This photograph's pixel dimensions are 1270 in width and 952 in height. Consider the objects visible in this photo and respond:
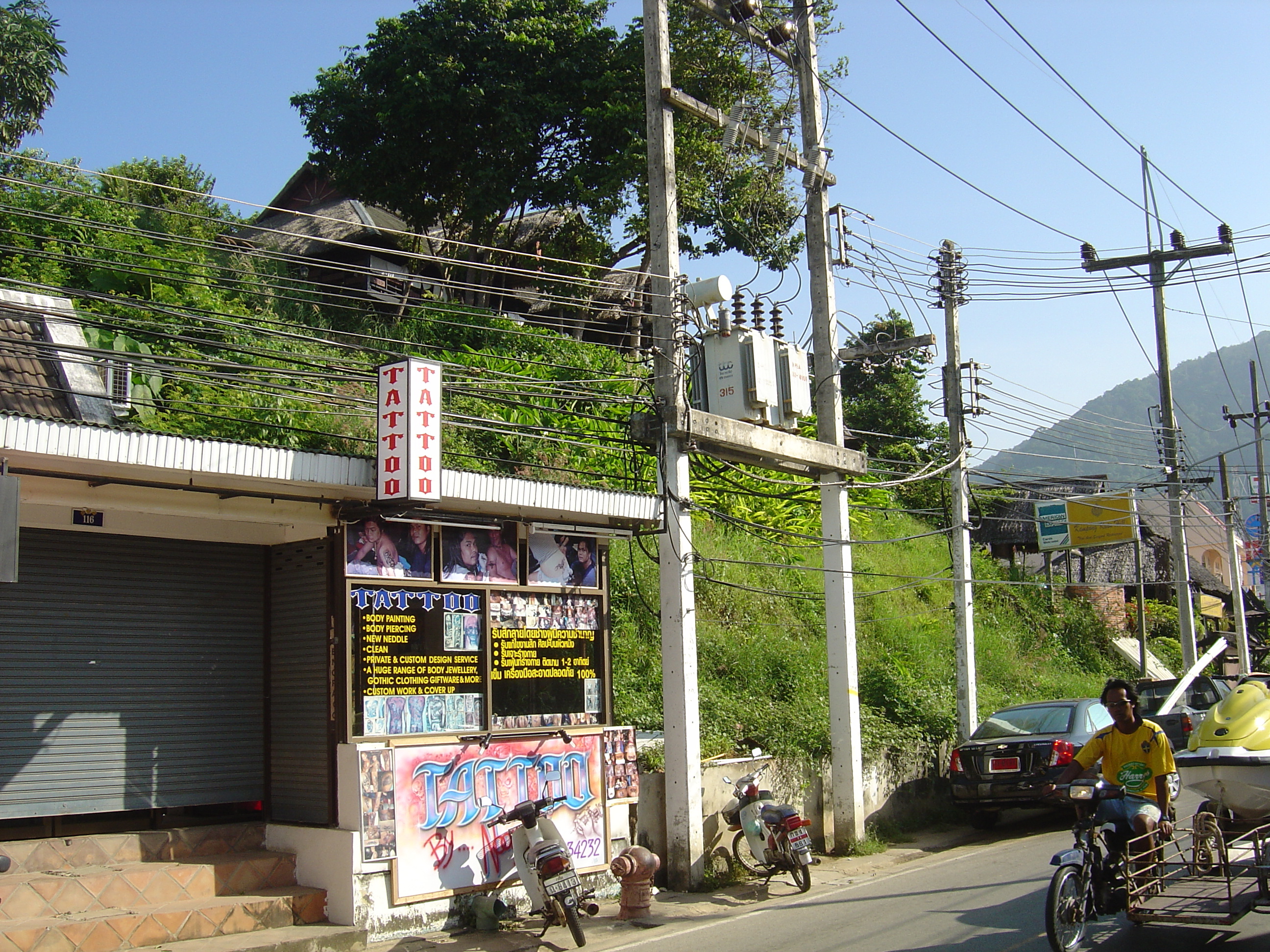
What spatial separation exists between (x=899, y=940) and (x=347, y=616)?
526cm

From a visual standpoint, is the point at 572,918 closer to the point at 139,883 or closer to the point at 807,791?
the point at 139,883

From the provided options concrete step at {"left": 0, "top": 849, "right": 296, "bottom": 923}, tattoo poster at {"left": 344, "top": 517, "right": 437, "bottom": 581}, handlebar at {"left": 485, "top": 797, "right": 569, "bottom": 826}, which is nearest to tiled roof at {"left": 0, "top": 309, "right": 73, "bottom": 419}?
tattoo poster at {"left": 344, "top": 517, "right": 437, "bottom": 581}

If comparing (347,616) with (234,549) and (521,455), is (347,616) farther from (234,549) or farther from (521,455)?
(521,455)

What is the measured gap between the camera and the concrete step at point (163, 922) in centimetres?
730

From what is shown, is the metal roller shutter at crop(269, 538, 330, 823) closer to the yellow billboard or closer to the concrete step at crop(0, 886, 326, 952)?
the concrete step at crop(0, 886, 326, 952)

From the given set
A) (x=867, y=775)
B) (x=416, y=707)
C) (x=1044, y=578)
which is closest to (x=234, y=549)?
(x=416, y=707)

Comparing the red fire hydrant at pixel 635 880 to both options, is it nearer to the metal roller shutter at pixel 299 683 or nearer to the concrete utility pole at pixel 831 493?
the metal roller shutter at pixel 299 683

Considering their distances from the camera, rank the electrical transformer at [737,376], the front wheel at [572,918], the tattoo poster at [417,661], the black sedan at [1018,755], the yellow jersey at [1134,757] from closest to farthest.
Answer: the yellow jersey at [1134,757] < the front wheel at [572,918] < the tattoo poster at [417,661] < the electrical transformer at [737,376] < the black sedan at [1018,755]

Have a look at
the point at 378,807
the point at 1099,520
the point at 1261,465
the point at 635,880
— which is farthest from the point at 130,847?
the point at 1261,465

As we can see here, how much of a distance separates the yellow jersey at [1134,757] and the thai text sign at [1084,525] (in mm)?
19896

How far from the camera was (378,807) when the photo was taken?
8969 mm

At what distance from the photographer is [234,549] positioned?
10273 mm

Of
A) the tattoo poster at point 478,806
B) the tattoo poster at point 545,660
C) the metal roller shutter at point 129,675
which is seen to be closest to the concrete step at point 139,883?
the metal roller shutter at point 129,675

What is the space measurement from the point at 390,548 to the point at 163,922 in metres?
3.49
